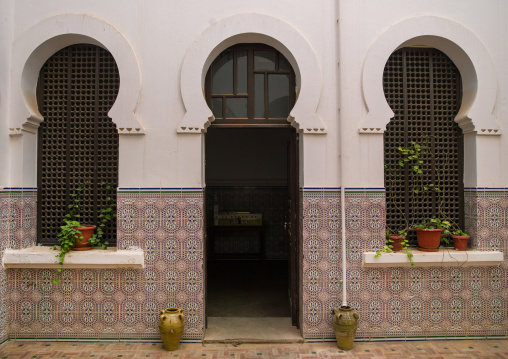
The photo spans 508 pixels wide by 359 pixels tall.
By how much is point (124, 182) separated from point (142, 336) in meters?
1.96

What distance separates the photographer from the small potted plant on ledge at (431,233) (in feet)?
16.0

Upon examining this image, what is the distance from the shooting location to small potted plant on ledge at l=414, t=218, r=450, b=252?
16.0ft

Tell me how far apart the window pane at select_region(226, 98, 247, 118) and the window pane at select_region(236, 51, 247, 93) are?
166 millimetres

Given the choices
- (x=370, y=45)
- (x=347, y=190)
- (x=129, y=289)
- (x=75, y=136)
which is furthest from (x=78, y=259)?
(x=370, y=45)

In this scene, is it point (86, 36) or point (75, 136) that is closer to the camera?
point (86, 36)

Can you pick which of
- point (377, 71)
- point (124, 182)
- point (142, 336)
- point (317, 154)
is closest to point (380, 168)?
point (317, 154)

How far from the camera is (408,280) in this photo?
4855mm

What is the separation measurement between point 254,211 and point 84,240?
558 cm

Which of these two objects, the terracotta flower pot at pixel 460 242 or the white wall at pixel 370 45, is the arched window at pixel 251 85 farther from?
the terracotta flower pot at pixel 460 242

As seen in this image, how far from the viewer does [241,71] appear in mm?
5184

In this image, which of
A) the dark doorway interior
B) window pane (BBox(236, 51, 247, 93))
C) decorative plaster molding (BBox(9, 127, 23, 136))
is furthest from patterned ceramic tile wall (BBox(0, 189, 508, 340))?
the dark doorway interior

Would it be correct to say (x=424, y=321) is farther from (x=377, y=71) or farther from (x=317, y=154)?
(x=377, y=71)

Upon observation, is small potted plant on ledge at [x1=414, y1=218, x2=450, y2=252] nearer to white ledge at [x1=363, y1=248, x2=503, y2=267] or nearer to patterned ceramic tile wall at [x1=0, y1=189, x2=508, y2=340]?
white ledge at [x1=363, y1=248, x2=503, y2=267]

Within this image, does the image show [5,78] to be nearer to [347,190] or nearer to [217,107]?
[217,107]
